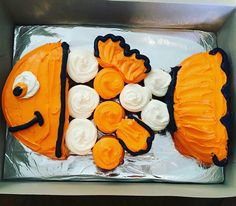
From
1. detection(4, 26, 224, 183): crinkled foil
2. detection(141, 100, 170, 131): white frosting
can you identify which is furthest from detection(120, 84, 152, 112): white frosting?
detection(4, 26, 224, 183): crinkled foil

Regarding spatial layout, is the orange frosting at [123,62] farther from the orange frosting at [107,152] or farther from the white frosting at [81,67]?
the orange frosting at [107,152]

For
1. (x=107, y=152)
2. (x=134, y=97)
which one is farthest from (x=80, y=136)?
(x=134, y=97)

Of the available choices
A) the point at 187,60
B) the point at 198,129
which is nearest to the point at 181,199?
the point at 198,129

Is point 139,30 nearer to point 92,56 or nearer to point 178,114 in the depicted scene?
point 92,56

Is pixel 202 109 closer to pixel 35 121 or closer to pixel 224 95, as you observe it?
pixel 224 95

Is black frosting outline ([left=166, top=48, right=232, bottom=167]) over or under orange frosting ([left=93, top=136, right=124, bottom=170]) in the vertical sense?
over

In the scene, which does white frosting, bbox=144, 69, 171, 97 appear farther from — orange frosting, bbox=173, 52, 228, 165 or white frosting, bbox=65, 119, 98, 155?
white frosting, bbox=65, 119, 98, 155
